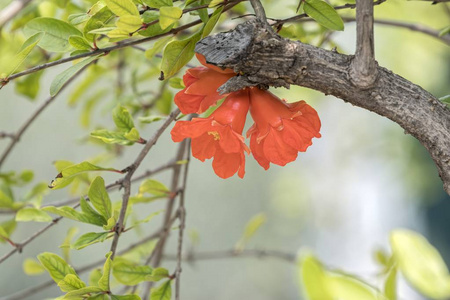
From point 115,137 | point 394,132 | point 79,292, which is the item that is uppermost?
point 394,132

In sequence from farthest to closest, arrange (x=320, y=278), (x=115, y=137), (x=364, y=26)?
(x=115, y=137)
(x=364, y=26)
(x=320, y=278)

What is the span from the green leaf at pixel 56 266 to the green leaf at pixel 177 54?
0.54ft

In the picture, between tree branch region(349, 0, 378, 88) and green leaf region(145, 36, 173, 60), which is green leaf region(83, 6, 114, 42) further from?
tree branch region(349, 0, 378, 88)

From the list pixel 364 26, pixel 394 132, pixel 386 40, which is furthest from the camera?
pixel 394 132

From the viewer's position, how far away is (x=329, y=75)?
0.34m

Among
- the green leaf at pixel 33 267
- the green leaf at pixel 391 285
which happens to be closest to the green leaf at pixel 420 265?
the green leaf at pixel 391 285

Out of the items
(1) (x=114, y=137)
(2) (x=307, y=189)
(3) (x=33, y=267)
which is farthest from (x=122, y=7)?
(2) (x=307, y=189)

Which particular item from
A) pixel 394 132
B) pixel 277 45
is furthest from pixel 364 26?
pixel 394 132

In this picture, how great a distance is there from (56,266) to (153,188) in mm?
156

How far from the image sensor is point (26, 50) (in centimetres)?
38

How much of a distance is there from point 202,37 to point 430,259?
21 cm

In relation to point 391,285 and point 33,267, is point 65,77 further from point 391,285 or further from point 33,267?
point 33,267

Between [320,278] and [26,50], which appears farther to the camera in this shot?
[26,50]

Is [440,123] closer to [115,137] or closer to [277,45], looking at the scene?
[277,45]
